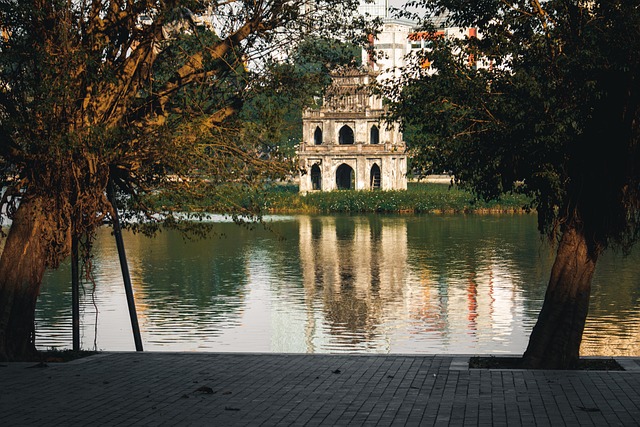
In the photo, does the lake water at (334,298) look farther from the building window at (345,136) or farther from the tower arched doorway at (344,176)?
the building window at (345,136)

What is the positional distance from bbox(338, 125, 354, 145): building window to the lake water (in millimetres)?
56862

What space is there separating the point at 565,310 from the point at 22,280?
8434 millimetres

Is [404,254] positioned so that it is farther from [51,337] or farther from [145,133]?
[145,133]

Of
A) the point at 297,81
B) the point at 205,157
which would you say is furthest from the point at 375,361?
the point at 297,81

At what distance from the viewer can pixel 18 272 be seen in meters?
15.1

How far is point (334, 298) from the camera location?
95.1ft

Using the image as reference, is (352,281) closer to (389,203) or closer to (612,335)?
(612,335)

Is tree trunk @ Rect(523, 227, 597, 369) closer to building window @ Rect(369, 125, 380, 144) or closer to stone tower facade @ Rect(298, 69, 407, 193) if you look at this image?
stone tower facade @ Rect(298, 69, 407, 193)

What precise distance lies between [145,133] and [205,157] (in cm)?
125

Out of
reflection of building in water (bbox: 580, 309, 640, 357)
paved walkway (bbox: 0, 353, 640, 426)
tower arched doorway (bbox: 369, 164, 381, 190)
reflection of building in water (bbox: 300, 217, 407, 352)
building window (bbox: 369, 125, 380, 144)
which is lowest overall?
reflection of building in water (bbox: 580, 309, 640, 357)

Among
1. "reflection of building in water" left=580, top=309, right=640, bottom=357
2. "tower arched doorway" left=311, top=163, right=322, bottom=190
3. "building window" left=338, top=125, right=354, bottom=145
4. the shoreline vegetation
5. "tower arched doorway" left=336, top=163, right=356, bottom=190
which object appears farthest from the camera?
"building window" left=338, top=125, right=354, bottom=145

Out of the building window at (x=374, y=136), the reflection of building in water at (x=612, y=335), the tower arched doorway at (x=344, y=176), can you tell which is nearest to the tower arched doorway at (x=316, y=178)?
the tower arched doorway at (x=344, y=176)

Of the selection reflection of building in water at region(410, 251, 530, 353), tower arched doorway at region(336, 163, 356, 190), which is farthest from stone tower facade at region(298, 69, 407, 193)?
reflection of building in water at region(410, 251, 530, 353)

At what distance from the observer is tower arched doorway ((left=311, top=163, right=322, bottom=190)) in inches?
4163
